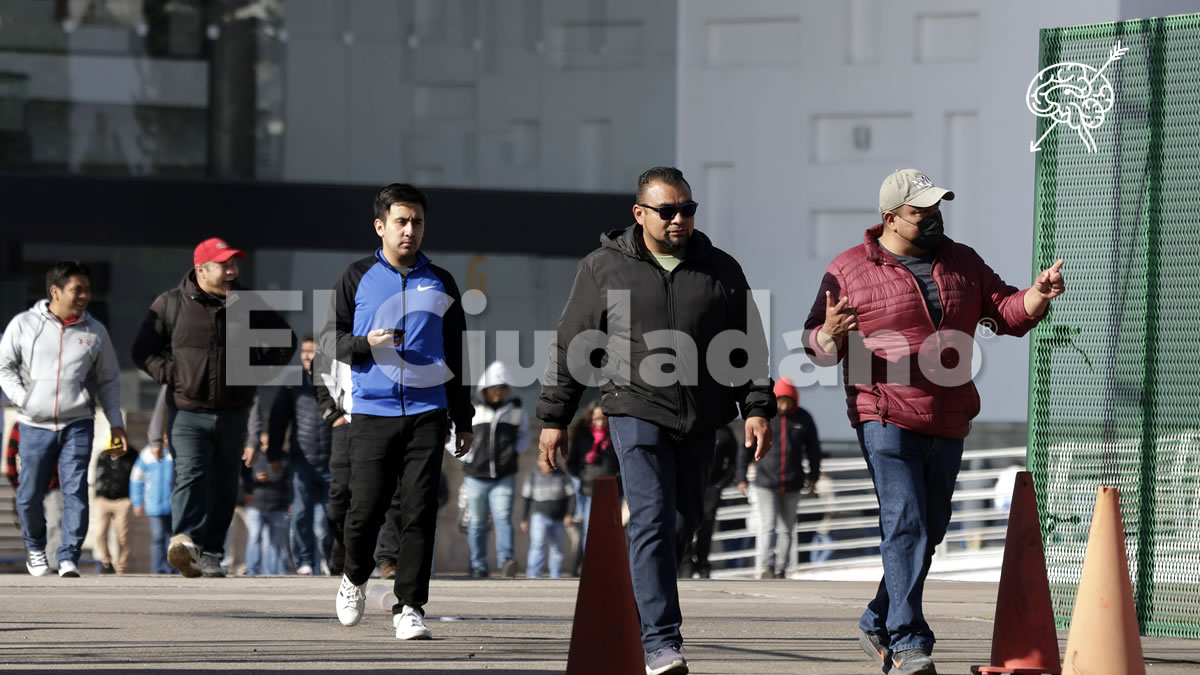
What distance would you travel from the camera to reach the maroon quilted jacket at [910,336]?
22.0 feet

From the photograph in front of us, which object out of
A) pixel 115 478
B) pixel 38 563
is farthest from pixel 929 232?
pixel 115 478

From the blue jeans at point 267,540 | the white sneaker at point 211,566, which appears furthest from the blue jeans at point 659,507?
the blue jeans at point 267,540

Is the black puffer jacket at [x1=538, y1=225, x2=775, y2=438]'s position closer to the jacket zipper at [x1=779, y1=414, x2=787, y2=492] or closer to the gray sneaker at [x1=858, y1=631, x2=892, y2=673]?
the gray sneaker at [x1=858, y1=631, x2=892, y2=673]

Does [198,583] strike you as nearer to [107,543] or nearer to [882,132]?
[107,543]

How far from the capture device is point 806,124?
83.0 ft

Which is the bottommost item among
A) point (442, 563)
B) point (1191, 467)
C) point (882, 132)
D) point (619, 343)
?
point (442, 563)

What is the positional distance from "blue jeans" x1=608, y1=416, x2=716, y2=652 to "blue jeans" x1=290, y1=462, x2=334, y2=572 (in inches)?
315

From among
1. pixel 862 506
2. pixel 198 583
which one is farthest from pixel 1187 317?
pixel 862 506

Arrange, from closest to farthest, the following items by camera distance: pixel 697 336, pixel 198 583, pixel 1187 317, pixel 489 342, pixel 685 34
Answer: pixel 697 336 < pixel 1187 317 < pixel 198 583 < pixel 489 342 < pixel 685 34

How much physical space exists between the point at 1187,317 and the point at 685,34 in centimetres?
1740

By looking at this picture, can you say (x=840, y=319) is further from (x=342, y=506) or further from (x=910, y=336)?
(x=342, y=506)

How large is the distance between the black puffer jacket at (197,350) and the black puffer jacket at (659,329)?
4.63m

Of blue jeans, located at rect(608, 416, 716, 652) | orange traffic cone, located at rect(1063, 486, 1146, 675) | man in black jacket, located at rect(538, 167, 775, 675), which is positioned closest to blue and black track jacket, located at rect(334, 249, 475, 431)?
man in black jacket, located at rect(538, 167, 775, 675)

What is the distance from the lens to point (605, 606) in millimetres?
5898
